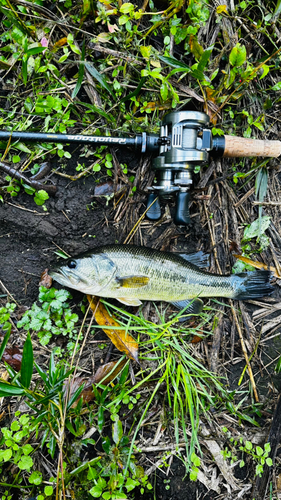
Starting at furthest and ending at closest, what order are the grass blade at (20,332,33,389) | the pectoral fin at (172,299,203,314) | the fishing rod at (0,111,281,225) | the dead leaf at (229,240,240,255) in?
the dead leaf at (229,240,240,255)
the pectoral fin at (172,299,203,314)
the fishing rod at (0,111,281,225)
the grass blade at (20,332,33,389)

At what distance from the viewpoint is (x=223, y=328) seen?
12.6ft

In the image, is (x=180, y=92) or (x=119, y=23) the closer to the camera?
(x=119, y=23)

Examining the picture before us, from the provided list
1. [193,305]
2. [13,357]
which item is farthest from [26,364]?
[193,305]

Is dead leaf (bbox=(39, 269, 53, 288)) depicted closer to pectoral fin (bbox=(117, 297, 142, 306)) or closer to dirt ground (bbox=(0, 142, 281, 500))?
dirt ground (bbox=(0, 142, 281, 500))

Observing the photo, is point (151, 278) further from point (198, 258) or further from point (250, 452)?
point (250, 452)

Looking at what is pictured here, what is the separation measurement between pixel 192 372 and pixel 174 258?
4.44 feet

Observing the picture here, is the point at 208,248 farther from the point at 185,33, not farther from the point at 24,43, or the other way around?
the point at 24,43

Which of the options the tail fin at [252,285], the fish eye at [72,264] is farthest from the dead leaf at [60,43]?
the tail fin at [252,285]

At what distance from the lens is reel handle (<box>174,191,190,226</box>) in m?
3.54

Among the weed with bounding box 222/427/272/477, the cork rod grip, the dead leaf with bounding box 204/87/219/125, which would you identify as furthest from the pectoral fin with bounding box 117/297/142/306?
the dead leaf with bounding box 204/87/219/125

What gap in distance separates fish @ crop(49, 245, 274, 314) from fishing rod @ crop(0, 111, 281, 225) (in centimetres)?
51

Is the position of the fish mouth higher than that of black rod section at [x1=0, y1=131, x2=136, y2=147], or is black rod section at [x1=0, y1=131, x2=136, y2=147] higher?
black rod section at [x1=0, y1=131, x2=136, y2=147]

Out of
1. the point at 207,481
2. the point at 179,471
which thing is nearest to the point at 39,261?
the point at 179,471

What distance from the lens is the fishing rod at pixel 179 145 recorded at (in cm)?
332
